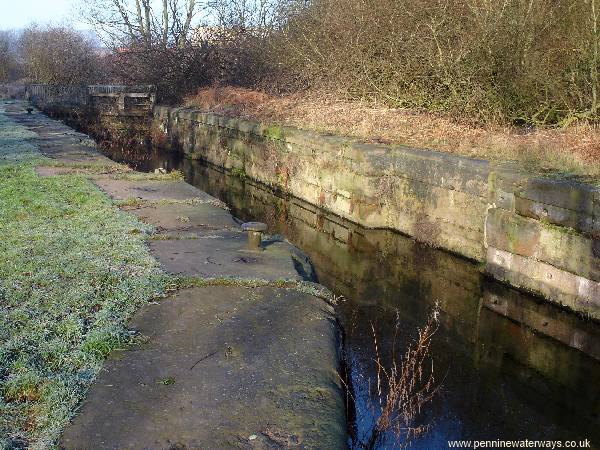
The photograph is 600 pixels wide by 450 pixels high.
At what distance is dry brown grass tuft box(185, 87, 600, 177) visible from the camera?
270 inches

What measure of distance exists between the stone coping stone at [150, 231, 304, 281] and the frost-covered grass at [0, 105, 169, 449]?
0.21 m

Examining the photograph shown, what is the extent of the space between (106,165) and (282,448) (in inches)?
311

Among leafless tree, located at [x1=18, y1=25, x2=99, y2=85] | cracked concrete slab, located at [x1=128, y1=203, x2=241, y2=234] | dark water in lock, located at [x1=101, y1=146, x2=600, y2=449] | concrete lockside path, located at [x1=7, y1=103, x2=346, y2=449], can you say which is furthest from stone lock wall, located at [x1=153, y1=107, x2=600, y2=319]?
leafless tree, located at [x1=18, y1=25, x2=99, y2=85]

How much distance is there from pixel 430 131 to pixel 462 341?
14.9 feet

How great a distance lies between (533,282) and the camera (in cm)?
650

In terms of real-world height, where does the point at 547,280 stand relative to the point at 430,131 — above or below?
below

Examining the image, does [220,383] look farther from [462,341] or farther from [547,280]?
[547,280]

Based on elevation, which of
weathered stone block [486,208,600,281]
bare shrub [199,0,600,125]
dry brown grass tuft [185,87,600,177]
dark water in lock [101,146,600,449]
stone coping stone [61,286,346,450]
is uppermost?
bare shrub [199,0,600,125]

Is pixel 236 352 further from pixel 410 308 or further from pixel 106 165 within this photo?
pixel 106 165

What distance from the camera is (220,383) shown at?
306 cm

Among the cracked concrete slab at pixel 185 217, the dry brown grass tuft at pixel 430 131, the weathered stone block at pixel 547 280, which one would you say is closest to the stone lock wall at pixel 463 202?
the weathered stone block at pixel 547 280

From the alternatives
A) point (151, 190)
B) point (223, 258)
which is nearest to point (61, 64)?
point (151, 190)

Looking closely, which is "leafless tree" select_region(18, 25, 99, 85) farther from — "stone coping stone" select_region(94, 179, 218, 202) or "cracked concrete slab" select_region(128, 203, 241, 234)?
"cracked concrete slab" select_region(128, 203, 241, 234)

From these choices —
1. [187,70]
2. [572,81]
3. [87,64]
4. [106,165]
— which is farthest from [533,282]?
[87,64]
